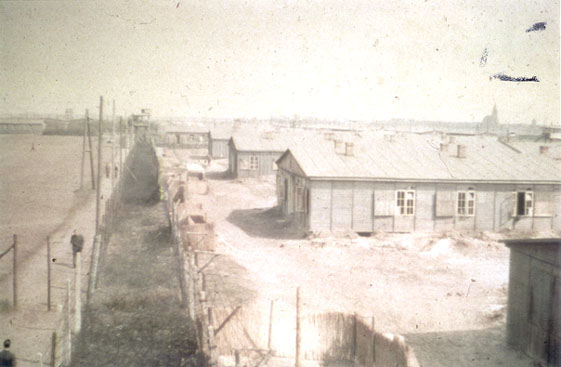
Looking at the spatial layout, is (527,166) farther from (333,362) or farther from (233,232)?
(333,362)

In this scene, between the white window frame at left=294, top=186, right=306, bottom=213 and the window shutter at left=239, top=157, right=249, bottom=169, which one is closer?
the white window frame at left=294, top=186, right=306, bottom=213

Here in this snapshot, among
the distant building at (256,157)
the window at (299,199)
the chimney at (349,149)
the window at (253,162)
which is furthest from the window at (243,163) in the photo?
the chimney at (349,149)

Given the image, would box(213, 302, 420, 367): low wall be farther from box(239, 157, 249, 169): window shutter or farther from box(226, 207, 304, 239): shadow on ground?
box(239, 157, 249, 169): window shutter

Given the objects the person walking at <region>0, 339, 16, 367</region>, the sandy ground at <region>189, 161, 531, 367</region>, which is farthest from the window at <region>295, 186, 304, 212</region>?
the person walking at <region>0, 339, 16, 367</region>

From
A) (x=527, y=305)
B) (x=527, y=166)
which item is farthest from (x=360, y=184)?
(x=527, y=305)

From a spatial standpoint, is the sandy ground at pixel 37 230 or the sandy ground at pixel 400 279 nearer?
the sandy ground at pixel 37 230

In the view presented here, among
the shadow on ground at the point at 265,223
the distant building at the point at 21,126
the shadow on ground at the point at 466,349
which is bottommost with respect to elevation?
the shadow on ground at the point at 466,349

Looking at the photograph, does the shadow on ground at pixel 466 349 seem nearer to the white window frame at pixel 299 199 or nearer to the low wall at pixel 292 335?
the low wall at pixel 292 335
